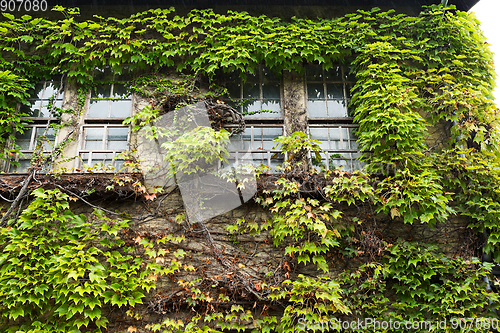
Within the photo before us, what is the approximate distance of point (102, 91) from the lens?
19.9 ft

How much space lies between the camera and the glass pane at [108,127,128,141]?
5.75m

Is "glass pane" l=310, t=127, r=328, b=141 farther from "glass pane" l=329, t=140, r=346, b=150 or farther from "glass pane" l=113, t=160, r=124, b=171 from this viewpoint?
"glass pane" l=113, t=160, r=124, b=171

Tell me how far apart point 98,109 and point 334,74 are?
409 centimetres

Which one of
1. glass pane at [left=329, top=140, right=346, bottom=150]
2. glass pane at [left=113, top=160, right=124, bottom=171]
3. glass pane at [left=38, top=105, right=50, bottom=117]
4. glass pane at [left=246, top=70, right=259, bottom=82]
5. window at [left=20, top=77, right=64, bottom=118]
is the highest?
glass pane at [left=246, top=70, right=259, bottom=82]

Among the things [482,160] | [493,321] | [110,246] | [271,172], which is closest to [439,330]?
[493,321]

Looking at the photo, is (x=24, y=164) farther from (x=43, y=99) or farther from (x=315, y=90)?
(x=315, y=90)

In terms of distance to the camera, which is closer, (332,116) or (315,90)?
(332,116)

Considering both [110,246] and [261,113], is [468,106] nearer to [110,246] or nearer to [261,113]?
[261,113]

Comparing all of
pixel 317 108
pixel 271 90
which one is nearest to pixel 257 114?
pixel 271 90

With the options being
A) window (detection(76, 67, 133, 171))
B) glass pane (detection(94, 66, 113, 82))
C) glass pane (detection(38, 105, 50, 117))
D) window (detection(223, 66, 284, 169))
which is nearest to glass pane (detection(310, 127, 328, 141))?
window (detection(223, 66, 284, 169))

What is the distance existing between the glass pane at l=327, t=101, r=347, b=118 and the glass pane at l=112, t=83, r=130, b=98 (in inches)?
135

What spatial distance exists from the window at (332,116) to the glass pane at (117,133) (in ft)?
9.94

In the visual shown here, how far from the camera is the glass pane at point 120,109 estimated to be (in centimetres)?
590

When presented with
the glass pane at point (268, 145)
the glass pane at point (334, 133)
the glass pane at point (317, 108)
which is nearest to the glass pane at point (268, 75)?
the glass pane at point (317, 108)
